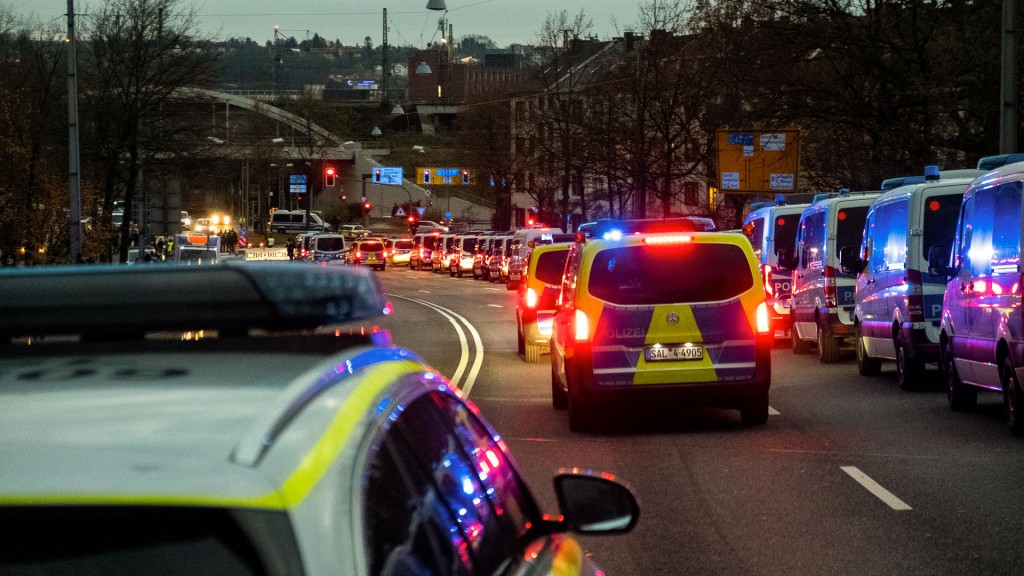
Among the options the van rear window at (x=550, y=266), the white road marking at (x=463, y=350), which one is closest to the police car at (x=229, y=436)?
the white road marking at (x=463, y=350)

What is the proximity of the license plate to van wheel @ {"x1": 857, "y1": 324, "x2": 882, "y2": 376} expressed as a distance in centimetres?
694

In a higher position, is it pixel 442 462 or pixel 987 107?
pixel 987 107

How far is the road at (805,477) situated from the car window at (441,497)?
441 cm

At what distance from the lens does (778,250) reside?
2692 centimetres

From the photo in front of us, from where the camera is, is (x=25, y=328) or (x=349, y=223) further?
(x=349, y=223)

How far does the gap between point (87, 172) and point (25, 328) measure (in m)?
49.7

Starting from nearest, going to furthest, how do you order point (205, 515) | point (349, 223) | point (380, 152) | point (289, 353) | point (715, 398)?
point (205, 515), point (289, 353), point (715, 398), point (349, 223), point (380, 152)

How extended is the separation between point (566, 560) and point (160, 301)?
1.47m

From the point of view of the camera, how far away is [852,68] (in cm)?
3528

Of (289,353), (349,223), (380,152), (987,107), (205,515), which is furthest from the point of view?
(380,152)

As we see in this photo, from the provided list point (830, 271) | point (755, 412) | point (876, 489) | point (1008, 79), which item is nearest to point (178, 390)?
point (876, 489)

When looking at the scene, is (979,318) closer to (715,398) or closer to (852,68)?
(715,398)

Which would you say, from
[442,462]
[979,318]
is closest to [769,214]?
[979,318]

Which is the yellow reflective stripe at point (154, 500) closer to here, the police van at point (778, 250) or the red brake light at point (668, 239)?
the red brake light at point (668, 239)
